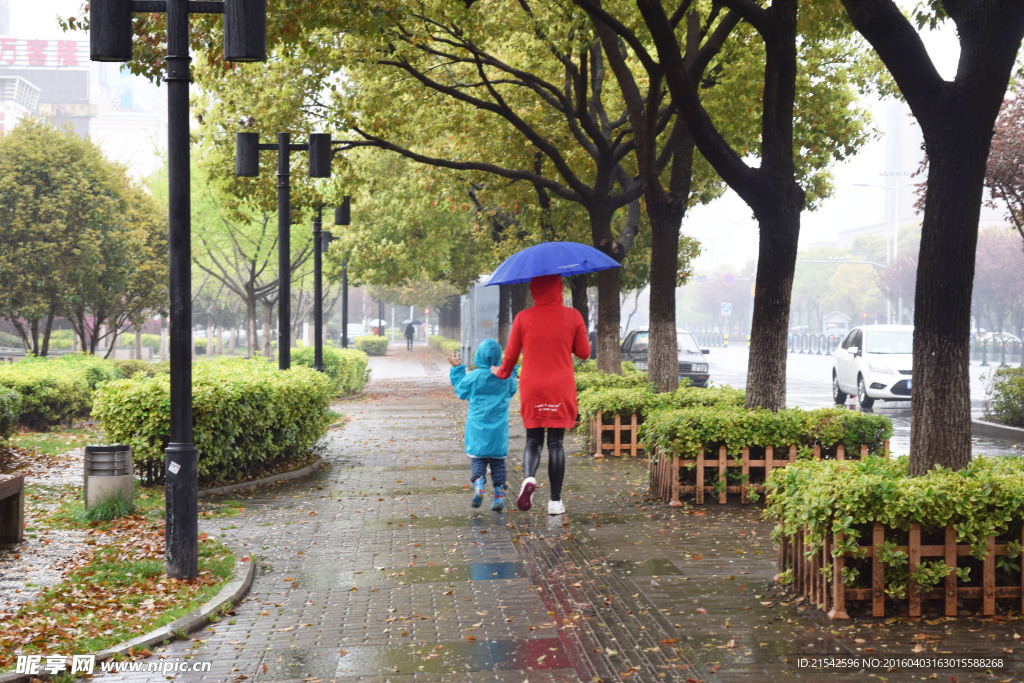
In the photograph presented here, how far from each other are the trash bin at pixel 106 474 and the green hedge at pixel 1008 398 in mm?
13477

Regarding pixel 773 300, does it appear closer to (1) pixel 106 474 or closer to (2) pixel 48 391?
(1) pixel 106 474

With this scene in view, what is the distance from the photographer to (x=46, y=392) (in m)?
16.7

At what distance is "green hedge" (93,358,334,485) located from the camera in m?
10.3

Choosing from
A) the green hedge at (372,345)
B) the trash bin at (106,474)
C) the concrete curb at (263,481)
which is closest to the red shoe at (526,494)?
the trash bin at (106,474)

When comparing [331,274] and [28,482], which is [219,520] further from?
[331,274]

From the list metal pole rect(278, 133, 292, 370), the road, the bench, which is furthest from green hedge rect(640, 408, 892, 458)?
metal pole rect(278, 133, 292, 370)

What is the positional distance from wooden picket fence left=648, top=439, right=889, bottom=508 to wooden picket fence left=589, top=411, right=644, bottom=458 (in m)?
3.44

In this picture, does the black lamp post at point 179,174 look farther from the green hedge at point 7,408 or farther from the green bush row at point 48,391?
the green bush row at point 48,391

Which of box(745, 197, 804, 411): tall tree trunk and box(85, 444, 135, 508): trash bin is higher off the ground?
box(745, 197, 804, 411): tall tree trunk

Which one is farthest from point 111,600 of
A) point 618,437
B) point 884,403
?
point 884,403

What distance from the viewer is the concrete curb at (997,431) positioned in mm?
15781

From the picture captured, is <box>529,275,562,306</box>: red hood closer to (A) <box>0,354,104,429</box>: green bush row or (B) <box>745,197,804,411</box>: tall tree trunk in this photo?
(B) <box>745,197,804,411</box>: tall tree trunk

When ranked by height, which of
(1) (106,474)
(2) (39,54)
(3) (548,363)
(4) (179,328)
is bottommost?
(1) (106,474)

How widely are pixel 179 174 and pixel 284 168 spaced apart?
25.6 ft
